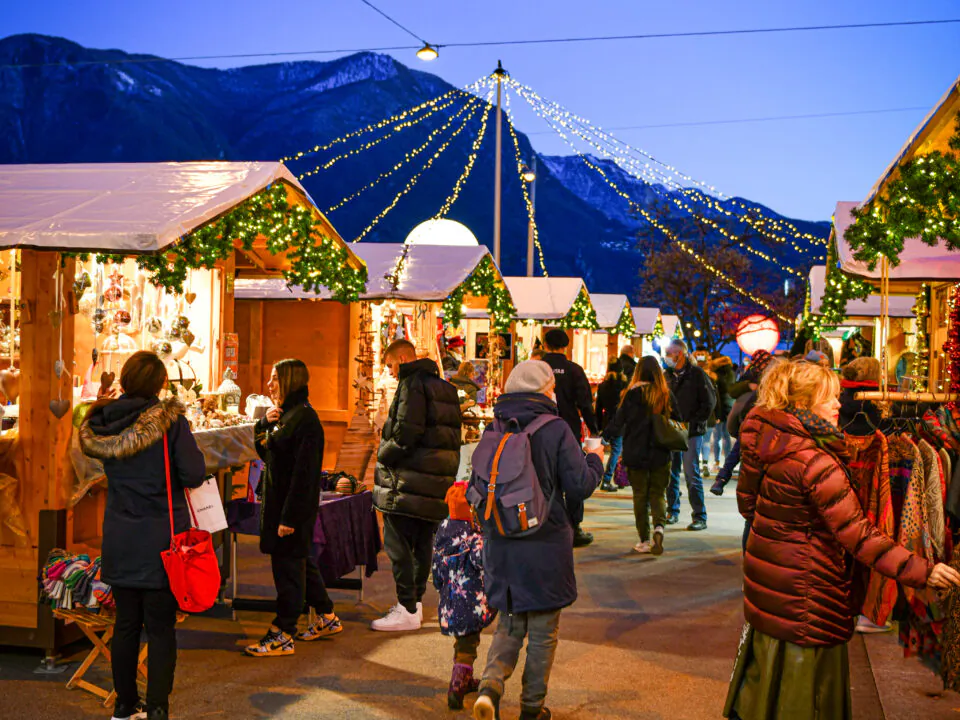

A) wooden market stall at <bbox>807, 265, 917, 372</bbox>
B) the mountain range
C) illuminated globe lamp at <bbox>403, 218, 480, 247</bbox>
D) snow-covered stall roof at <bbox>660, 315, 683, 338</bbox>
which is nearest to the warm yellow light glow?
illuminated globe lamp at <bbox>403, 218, 480, 247</bbox>

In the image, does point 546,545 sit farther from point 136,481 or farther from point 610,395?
point 610,395

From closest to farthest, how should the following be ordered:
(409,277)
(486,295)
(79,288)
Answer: (79,288) → (409,277) → (486,295)

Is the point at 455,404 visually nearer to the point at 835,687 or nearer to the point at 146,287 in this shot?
the point at 835,687

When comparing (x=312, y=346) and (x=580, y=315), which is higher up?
(x=580, y=315)

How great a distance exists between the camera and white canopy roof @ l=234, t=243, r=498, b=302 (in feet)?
39.2

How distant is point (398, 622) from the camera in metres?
5.96

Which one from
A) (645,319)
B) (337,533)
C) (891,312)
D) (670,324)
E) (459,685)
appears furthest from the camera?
(670,324)

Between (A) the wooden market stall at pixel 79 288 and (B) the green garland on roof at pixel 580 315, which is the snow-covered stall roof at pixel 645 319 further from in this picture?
(A) the wooden market stall at pixel 79 288

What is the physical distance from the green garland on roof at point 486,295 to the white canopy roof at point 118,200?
578 cm

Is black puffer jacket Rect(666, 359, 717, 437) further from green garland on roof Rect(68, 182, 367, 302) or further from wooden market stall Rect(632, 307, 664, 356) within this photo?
wooden market stall Rect(632, 307, 664, 356)

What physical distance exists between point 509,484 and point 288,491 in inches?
67.9

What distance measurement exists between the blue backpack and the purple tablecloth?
78.8 inches

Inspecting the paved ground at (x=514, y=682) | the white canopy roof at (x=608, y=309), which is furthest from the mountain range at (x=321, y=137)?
the paved ground at (x=514, y=682)

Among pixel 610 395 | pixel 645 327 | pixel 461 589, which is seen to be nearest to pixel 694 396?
pixel 610 395
